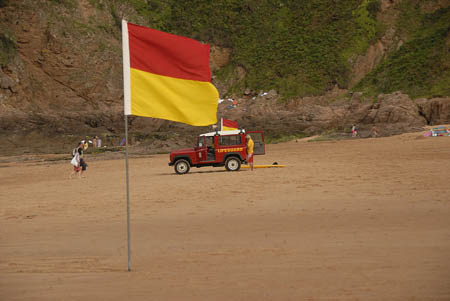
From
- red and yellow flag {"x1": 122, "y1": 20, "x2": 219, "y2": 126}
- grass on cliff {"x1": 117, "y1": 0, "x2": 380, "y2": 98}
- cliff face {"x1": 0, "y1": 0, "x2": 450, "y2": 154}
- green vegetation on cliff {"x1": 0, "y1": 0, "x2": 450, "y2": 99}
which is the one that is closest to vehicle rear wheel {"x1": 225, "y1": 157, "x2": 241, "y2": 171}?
red and yellow flag {"x1": 122, "y1": 20, "x2": 219, "y2": 126}

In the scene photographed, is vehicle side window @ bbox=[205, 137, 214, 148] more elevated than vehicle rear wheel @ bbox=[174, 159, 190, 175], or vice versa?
vehicle side window @ bbox=[205, 137, 214, 148]

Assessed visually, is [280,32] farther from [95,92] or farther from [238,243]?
[238,243]

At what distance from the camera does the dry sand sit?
4.46 m

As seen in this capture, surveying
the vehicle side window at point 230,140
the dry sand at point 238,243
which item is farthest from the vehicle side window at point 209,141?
the dry sand at point 238,243

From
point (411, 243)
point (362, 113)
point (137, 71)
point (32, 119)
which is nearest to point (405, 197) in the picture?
point (411, 243)

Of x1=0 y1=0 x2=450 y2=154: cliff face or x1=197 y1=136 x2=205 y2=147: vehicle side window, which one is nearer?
x1=197 y1=136 x2=205 y2=147: vehicle side window

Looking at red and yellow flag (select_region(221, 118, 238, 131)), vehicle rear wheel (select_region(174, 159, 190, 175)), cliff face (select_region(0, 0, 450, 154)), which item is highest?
cliff face (select_region(0, 0, 450, 154))

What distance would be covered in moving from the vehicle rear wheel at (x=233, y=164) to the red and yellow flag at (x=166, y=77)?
12244mm

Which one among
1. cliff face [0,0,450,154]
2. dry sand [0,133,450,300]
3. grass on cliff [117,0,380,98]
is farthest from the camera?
grass on cliff [117,0,380,98]

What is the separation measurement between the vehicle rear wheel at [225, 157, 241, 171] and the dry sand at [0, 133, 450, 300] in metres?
6.20

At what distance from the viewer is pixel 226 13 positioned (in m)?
78.2

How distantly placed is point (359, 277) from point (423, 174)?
1024cm

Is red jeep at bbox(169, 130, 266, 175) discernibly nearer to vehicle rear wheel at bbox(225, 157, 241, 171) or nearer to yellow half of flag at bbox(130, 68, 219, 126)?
vehicle rear wheel at bbox(225, 157, 241, 171)

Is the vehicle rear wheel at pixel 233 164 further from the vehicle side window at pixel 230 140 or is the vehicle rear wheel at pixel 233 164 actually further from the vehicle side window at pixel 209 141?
the vehicle side window at pixel 209 141
